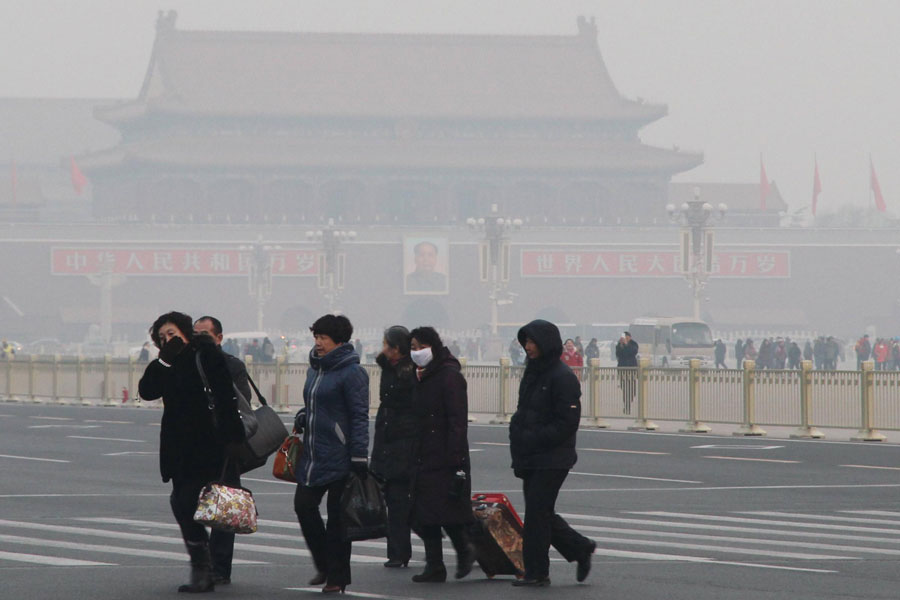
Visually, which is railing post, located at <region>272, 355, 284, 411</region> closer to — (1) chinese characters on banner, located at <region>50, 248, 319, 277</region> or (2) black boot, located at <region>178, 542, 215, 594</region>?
(2) black boot, located at <region>178, 542, 215, 594</region>

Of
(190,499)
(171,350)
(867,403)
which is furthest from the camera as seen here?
(867,403)

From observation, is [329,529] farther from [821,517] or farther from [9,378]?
[9,378]

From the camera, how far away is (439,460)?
926cm

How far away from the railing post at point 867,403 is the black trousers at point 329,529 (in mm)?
13151

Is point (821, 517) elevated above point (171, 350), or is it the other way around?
point (171, 350)

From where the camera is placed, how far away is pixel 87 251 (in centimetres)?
7212

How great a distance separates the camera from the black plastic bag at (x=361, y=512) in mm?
8844

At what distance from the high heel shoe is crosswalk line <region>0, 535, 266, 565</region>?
2.32ft

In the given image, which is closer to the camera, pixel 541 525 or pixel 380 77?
pixel 541 525

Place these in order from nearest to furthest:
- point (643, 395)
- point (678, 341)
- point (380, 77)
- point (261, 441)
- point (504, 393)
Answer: point (261, 441), point (643, 395), point (504, 393), point (678, 341), point (380, 77)

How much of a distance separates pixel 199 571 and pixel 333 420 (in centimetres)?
98

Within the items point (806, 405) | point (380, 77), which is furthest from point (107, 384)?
point (380, 77)

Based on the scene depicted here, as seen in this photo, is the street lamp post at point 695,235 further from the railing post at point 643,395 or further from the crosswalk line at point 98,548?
the crosswalk line at point 98,548

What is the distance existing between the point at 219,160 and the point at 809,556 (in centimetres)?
6976
